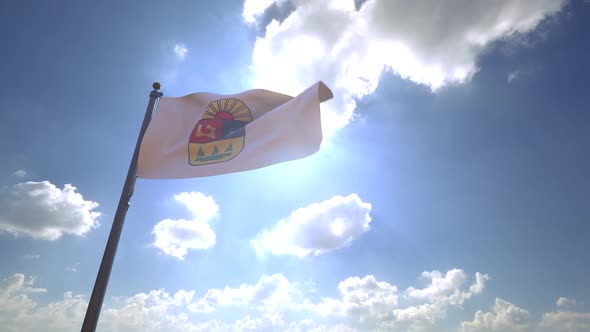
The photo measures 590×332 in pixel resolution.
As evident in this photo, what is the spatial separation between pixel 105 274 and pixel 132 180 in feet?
9.23

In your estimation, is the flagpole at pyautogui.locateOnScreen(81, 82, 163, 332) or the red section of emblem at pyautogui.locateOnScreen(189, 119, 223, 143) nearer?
the flagpole at pyautogui.locateOnScreen(81, 82, 163, 332)

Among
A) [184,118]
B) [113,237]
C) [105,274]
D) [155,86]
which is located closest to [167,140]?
[184,118]

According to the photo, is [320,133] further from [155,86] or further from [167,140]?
[155,86]

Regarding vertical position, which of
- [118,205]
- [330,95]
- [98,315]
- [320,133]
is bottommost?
Answer: [98,315]

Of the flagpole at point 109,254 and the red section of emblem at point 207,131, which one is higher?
the red section of emblem at point 207,131

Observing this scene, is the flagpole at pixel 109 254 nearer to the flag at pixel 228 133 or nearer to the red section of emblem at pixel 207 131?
the flag at pixel 228 133

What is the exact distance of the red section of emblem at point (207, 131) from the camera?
1188 cm

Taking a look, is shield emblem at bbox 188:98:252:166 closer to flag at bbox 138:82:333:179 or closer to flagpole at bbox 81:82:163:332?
flag at bbox 138:82:333:179

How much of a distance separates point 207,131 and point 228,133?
30.3 inches

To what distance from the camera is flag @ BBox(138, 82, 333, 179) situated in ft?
33.6

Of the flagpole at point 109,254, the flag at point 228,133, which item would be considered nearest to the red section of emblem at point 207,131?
the flag at point 228,133

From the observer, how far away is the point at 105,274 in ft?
26.8

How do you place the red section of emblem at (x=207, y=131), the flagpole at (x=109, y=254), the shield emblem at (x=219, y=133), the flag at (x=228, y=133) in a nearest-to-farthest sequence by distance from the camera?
the flagpole at (x=109, y=254)
the flag at (x=228, y=133)
the shield emblem at (x=219, y=133)
the red section of emblem at (x=207, y=131)

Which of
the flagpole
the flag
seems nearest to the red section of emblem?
the flag
